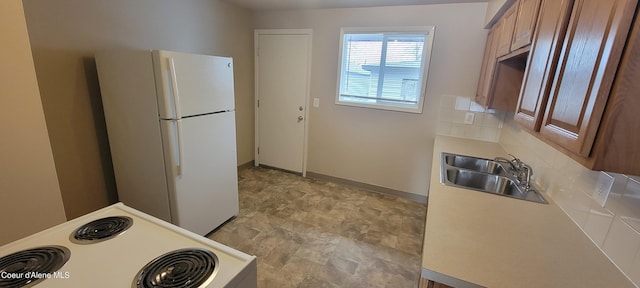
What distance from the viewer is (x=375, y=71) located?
10.6 feet

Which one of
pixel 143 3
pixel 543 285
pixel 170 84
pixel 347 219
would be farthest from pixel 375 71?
pixel 543 285

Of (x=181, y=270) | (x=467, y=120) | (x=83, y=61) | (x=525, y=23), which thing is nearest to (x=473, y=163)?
(x=467, y=120)

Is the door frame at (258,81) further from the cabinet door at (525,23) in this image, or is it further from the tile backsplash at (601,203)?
the tile backsplash at (601,203)

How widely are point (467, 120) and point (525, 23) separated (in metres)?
1.64

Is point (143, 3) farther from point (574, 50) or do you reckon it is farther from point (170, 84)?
point (574, 50)

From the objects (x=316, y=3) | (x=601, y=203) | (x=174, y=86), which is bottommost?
(x=601, y=203)

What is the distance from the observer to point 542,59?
3.49 feet

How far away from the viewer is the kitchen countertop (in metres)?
0.86

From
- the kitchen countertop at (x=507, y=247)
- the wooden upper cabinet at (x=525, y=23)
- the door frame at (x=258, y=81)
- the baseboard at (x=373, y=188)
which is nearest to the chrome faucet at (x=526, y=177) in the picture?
the kitchen countertop at (x=507, y=247)

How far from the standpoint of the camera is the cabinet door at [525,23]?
1271 millimetres

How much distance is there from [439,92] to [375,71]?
79 centimetres

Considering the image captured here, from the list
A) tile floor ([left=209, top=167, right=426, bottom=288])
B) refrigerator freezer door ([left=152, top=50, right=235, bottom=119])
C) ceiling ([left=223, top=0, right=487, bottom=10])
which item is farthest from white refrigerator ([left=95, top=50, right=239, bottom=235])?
ceiling ([left=223, top=0, right=487, bottom=10])

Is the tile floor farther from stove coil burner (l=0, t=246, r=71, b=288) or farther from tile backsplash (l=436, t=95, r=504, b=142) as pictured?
stove coil burner (l=0, t=246, r=71, b=288)

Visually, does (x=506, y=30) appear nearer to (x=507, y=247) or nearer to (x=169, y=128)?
(x=507, y=247)
